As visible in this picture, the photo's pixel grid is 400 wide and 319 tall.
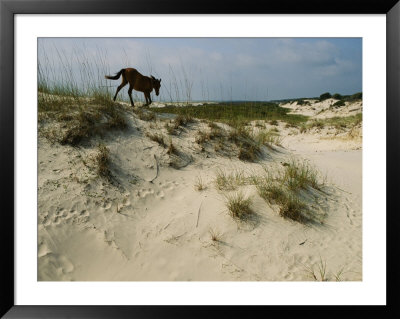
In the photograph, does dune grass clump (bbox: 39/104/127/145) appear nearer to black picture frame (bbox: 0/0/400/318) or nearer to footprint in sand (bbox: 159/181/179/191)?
footprint in sand (bbox: 159/181/179/191)

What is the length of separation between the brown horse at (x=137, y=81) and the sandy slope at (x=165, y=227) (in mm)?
1139

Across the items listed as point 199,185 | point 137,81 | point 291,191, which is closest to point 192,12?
point 199,185

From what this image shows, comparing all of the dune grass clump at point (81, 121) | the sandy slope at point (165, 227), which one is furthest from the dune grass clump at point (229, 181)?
the dune grass clump at point (81, 121)

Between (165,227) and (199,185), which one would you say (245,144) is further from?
(165,227)

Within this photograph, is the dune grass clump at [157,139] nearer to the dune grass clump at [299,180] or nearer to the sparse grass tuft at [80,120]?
the sparse grass tuft at [80,120]

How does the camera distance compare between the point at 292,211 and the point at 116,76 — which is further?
the point at 116,76

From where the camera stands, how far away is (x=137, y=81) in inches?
165

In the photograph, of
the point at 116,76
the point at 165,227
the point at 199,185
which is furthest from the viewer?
the point at 116,76

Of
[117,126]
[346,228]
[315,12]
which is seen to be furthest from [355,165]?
[117,126]

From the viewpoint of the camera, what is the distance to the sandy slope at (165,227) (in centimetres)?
218

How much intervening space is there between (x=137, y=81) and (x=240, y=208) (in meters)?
2.86

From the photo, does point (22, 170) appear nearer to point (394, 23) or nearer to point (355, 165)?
point (394, 23)

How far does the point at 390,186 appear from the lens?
2.05 m

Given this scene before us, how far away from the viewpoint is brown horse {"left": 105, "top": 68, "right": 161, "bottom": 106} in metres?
4.07
